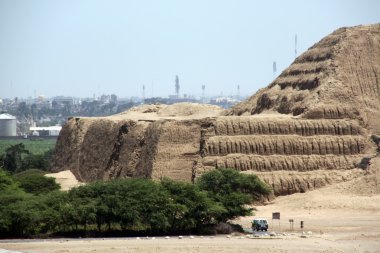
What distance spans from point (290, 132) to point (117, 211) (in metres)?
20.7

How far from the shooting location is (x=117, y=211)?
67.7 metres

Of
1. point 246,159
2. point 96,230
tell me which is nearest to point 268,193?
point 246,159

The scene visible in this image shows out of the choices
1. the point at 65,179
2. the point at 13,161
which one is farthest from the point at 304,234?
the point at 13,161

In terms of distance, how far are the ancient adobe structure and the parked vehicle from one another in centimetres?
1079

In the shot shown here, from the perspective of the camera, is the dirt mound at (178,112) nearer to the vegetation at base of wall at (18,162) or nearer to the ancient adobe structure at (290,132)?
the ancient adobe structure at (290,132)

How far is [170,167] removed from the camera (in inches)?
3344

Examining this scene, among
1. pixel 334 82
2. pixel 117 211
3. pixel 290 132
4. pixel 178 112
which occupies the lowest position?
pixel 117 211

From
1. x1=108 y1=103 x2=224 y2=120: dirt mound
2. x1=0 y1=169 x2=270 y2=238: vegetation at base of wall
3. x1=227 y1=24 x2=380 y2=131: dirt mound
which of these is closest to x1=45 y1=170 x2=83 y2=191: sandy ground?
x1=108 y1=103 x2=224 y2=120: dirt mound

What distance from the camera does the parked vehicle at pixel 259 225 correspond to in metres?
71.6

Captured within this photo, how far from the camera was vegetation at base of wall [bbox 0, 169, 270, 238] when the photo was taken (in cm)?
6744

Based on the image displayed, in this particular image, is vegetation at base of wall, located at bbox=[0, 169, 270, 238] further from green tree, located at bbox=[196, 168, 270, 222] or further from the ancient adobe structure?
the ancient adobe structure

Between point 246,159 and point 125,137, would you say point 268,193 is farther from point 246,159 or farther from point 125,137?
point 125,137

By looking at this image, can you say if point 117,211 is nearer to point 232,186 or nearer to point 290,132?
point 232,186

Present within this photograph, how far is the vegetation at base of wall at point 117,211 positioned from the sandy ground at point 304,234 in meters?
1.84
